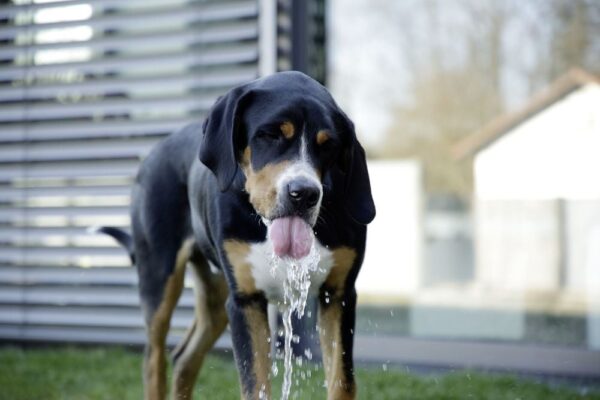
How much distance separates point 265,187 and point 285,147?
16 centimetres

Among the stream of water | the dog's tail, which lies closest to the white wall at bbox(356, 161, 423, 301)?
the dog's tail

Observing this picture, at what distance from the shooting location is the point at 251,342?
3623 mm

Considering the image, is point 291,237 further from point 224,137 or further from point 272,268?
point 224,137

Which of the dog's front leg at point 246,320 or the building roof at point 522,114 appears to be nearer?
the dog's front leg at point 246,320

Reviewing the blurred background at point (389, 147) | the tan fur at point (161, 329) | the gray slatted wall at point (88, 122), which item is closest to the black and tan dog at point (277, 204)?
the tan fur at point (161, 329)

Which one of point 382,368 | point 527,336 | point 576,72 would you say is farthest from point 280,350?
point 576,72

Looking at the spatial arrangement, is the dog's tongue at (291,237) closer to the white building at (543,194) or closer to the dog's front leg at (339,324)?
the dog's front leg at (339,324)

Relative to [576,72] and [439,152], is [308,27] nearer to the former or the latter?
[439,152]

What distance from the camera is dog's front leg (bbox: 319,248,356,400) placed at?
3607mm

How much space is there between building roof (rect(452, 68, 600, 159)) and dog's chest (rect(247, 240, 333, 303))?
10.4 feet

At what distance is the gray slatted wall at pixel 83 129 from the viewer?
22.1 ft

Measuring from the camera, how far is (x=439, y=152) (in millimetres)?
6637

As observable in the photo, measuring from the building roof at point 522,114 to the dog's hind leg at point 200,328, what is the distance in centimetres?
251

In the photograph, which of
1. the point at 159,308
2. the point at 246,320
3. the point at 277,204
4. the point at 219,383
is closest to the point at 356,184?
the point at 277,204
